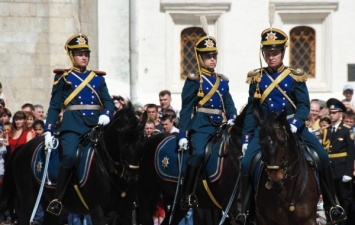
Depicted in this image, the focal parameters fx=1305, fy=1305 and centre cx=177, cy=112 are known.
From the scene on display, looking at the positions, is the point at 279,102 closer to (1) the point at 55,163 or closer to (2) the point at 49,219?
(1) the point at 55,163

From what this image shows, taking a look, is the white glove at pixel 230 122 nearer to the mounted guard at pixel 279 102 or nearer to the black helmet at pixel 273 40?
the mounted guard at pixel 279 102

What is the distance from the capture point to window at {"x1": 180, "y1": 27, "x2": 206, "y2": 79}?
32.1 meters

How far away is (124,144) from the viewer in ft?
54.4

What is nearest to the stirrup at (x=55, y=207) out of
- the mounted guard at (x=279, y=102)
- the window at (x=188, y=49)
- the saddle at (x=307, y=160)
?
the mounted guard at (x=279, y=102)

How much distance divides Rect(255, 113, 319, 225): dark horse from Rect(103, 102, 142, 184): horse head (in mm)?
2295

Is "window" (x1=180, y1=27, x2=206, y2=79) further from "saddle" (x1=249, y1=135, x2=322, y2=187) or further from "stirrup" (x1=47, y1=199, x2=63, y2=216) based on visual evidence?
"saddle" (x1=249, y1=135, x2=322, y2=187)

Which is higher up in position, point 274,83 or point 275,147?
point 274,83

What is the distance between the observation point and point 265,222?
578 inches

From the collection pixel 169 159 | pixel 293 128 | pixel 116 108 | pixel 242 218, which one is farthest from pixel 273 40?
pixel 116 108

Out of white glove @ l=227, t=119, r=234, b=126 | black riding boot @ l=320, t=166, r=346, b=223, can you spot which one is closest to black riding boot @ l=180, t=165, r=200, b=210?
white glove @ l=227, t=119, r=234, b=126

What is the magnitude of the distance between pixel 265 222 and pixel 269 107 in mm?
1367

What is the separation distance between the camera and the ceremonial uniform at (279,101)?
15.1 meters

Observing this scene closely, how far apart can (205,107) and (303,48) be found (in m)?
15.4

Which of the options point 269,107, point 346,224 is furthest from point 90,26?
point 269,107
